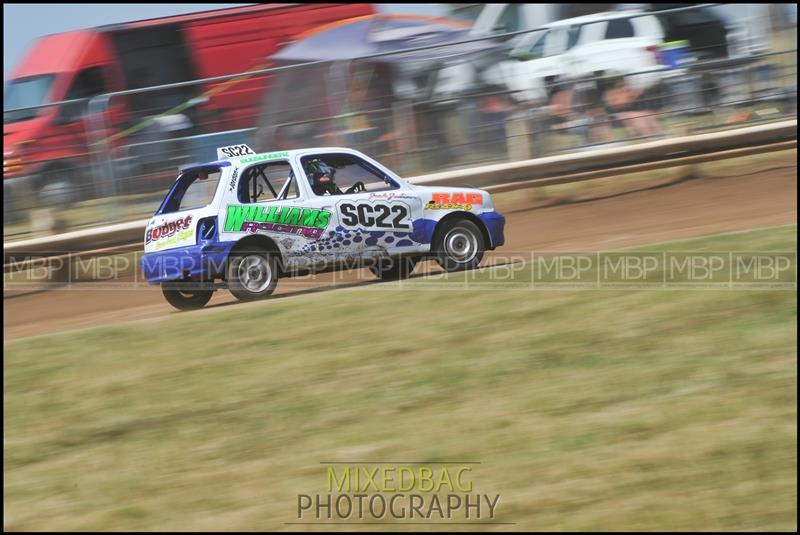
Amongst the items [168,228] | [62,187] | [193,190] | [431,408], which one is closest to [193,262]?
[168,228]

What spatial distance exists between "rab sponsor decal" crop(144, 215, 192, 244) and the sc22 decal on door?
1.43 metres

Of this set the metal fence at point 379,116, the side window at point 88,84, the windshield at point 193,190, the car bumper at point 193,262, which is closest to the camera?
the car bumper at point 193,262

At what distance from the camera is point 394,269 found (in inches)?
450

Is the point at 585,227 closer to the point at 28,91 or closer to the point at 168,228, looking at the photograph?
the point at 168,228

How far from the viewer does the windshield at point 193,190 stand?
9.88 m

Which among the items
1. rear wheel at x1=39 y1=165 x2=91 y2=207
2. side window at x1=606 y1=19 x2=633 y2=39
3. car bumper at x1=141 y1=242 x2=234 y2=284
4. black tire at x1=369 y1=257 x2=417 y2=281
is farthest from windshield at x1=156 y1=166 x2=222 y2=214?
side window at x1=606 y1=19 x2=633 y2=39

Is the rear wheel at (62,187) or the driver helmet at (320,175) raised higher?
the rear wheel at (62,187)

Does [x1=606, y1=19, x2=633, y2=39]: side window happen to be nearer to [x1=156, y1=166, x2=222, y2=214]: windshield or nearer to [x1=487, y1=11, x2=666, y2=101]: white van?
[x1=487, y1=11, x2=666, y2=101]: white van

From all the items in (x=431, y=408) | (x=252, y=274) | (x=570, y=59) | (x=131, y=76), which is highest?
(x=131, y=76)

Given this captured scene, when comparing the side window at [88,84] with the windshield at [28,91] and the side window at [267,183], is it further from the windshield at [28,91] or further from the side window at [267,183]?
the side window at [267,183]

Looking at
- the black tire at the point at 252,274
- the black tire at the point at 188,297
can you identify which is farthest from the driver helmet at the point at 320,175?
the black tire at the point at 188,297

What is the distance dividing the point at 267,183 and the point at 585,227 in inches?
202

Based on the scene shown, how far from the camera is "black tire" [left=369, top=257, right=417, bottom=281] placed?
11.2 meters

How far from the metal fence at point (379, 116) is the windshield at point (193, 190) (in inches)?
136
